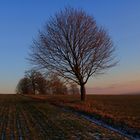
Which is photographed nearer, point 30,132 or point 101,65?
point 30,132

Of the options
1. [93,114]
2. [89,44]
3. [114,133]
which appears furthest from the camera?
[89,44]

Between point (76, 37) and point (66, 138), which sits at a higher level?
point (76, 37)

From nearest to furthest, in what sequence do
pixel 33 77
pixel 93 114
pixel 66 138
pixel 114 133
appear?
pixel 66 138 → pixel 114 133 → pixel 93 114 → pixel 33 77

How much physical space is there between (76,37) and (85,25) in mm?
1893

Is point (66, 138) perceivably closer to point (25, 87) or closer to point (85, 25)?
point (85, 25)

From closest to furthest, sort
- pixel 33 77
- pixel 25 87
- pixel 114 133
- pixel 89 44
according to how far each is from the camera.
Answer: pixel 114 133 < pixel 89 44 < pixel 33 77 < pixel 25 87

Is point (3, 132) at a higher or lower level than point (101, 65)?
lower

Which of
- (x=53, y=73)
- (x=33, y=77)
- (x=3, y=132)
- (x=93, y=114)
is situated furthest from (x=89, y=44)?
(x=33, y=77)

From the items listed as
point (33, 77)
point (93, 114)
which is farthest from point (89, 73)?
point (33, 77)

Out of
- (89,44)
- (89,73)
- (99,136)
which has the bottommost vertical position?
(99,136)

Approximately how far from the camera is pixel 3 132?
1694 cm

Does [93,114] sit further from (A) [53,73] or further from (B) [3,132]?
(A) [53,73]

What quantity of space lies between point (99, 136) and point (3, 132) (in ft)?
15.1

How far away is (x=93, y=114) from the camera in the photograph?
1019 inches
